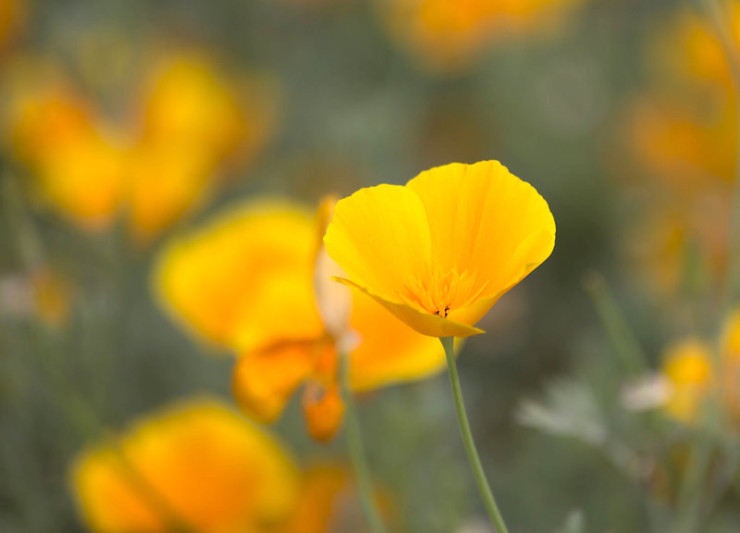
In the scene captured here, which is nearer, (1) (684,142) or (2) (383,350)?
(2) (383,350)

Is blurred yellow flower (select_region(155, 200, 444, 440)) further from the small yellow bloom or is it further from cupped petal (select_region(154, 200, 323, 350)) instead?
the small yellow bloom

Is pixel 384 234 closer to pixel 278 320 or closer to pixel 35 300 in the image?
pixel 278 320

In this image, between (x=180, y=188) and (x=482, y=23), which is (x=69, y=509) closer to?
(x=180, y=188)

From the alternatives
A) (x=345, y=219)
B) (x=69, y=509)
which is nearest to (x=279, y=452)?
(x=69, y=509)

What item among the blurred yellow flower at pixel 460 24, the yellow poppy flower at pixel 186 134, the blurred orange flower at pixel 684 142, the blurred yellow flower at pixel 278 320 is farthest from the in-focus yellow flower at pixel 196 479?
the blurred yellow flower at pixel 460 24

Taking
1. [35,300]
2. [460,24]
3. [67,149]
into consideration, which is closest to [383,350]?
[35,300]

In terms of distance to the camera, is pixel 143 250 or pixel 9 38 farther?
pixel 9 38
